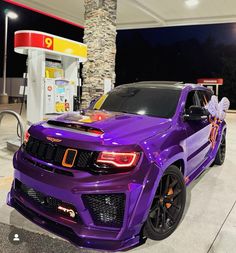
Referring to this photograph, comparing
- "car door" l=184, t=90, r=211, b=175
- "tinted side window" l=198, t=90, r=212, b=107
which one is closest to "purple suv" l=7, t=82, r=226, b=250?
"car door" l=184, t=90, r=211, b=175

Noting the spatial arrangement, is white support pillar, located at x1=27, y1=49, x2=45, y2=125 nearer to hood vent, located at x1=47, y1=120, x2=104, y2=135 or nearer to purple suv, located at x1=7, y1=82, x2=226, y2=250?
purple suv, located at x1=7, y1=82, x2=226, y2=250

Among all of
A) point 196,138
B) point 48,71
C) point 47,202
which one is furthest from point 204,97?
point 48,71

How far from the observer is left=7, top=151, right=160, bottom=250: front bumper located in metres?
2.71

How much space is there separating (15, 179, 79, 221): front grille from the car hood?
2.18 ft

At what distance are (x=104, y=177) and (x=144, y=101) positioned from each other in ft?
6.08

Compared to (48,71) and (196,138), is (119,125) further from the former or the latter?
(48,71)

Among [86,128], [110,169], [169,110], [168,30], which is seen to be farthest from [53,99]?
[168,30]

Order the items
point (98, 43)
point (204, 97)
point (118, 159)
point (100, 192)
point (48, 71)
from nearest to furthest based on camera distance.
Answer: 1. point (100, 192)
2. point (118, 159)
3. point (204, 97)
4. point (48, 71)
5. point (98, 43)

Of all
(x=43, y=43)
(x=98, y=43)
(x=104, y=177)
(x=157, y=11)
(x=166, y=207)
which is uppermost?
(x=157, y=11)

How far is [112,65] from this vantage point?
10.7 meters

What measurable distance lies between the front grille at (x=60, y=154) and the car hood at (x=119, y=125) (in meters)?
0.21

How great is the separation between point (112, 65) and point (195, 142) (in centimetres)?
691

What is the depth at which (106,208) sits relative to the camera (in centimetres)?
276

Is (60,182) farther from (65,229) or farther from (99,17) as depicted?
(99,17)
